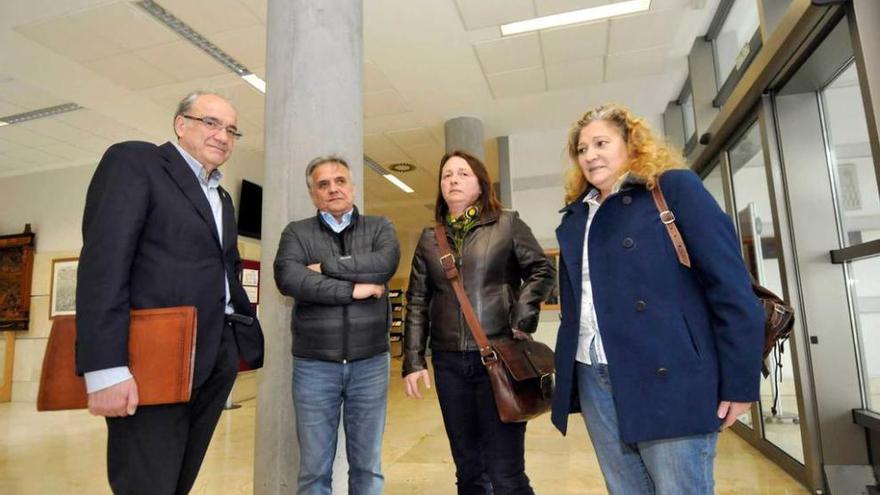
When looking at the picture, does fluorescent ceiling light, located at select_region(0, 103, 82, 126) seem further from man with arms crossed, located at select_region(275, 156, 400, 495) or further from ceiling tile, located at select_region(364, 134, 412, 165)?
man with arms crossed, located at select_region(275, 156, 400, 495)

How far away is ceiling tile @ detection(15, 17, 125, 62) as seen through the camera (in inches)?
171

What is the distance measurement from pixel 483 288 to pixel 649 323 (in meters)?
0.76

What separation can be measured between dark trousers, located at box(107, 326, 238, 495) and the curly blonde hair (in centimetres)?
131

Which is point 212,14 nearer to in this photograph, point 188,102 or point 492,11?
point 492,11

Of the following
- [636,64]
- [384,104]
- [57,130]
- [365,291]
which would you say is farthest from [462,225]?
[57,130]

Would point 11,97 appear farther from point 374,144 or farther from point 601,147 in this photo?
point 601,147

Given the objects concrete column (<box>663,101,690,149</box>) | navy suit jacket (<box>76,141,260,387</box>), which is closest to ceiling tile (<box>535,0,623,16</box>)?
concrete column (<box>663,101,690,149</box>)

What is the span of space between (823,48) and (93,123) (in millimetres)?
7446

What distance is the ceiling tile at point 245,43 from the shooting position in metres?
4.51

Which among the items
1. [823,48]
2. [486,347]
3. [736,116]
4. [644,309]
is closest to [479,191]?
[486,347]

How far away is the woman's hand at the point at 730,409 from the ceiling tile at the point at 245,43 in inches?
180

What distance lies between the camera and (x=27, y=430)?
17.0ft

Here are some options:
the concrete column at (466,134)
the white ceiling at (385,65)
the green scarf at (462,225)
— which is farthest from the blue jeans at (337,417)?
the concrete column at (466,134)

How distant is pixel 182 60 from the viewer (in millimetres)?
5000
